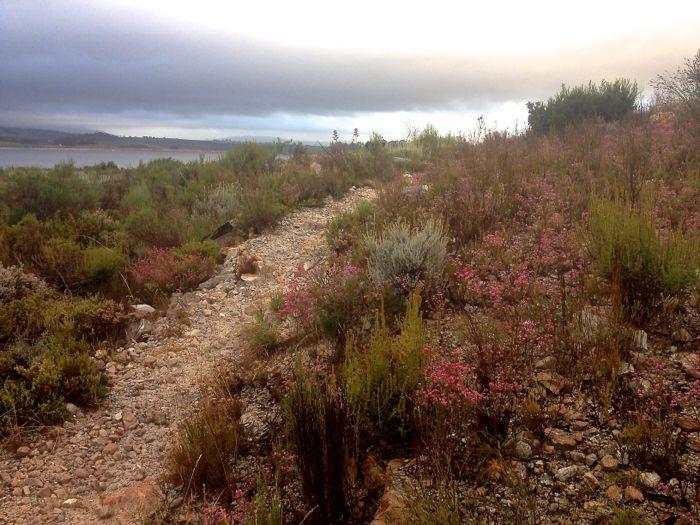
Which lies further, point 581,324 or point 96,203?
point 96,203

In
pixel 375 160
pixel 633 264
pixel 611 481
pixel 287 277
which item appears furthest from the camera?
pixel 375 160

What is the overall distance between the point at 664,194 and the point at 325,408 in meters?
5.55

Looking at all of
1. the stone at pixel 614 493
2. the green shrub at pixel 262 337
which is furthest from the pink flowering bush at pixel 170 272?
the stone at pixel 614 493

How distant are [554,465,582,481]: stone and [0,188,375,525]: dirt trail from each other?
266 cm

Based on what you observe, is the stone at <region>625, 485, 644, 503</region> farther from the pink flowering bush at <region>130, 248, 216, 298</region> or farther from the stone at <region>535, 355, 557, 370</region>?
the pink flowering bush at <region>130, 248, 216, 298</region>

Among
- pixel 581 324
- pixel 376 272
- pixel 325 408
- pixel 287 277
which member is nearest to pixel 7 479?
pixel 325 408

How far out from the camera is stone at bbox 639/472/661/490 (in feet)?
7.93

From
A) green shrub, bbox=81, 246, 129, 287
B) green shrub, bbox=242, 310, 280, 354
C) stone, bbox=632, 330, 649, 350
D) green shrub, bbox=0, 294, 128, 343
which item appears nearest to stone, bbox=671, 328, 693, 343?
stone, bbox=632, 330, 649, 350

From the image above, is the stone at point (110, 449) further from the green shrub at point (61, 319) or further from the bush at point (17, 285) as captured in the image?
the bush at point (17, 285)

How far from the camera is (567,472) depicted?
264 centimetres

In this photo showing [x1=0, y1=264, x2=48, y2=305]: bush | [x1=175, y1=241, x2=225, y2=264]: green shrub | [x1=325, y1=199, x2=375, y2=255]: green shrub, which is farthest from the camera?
[x1=175, y1=241, x2=225, y2=264]: green shrub

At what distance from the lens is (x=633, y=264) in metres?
3.94

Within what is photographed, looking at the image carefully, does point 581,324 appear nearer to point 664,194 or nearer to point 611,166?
point 664,194

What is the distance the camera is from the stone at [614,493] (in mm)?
2395
